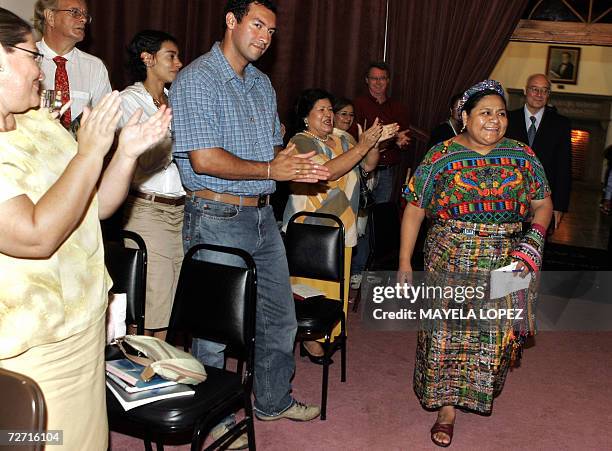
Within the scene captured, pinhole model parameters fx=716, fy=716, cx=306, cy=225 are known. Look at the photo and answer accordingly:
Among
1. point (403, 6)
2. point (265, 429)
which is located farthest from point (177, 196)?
point (403, 6)

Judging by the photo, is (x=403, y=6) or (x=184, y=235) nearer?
(x=184, y=235)

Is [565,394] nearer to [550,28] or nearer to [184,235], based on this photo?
[184,235]

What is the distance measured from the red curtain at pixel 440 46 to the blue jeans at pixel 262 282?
317cm

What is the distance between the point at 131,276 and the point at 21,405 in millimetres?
1250

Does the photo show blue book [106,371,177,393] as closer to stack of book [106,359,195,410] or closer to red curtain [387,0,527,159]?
stack of book [106,359,195,410]

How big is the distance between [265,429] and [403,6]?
12.4 feet

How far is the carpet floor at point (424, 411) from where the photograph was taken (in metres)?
3.18

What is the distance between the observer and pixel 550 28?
5.88m

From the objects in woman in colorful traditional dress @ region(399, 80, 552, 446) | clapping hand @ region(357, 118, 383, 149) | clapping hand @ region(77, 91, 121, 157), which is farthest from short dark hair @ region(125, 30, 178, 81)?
→ clapping hand @ region(77, 91, 121, 157)

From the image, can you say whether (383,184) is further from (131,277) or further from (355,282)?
(131,277)

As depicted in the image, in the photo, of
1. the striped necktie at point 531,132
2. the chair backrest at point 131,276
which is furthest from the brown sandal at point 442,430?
the striped necktie at point 531,132

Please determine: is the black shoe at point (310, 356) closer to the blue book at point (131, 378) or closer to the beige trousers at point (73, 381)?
the blue book at point (131, 378)

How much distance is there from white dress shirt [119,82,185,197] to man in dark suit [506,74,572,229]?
2.65m

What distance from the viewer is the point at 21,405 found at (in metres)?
1.41
